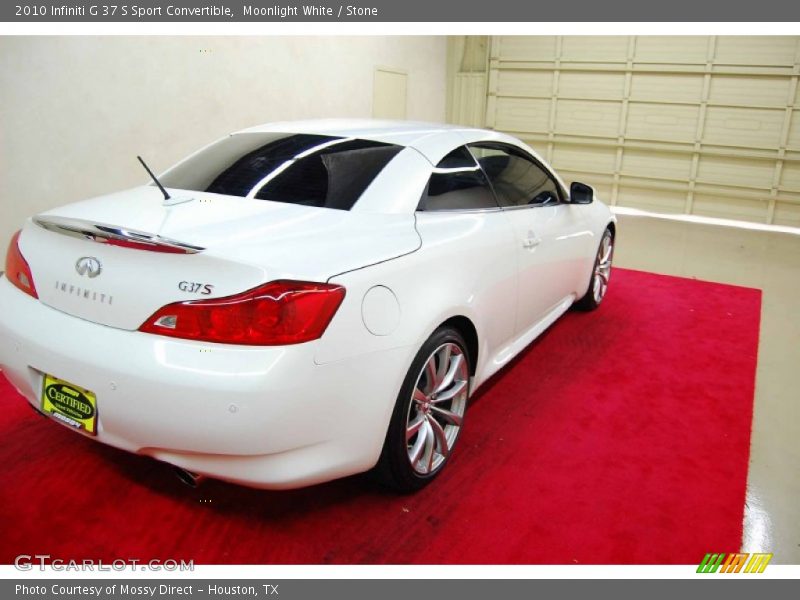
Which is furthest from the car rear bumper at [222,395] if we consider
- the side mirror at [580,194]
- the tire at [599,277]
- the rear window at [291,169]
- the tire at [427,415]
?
the tire at [599,277]

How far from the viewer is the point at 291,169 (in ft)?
7.77

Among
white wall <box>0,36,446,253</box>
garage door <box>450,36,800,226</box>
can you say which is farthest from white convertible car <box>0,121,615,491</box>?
garage door <box>450,36,800,226</box>

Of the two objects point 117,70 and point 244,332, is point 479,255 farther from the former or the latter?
point 117,70

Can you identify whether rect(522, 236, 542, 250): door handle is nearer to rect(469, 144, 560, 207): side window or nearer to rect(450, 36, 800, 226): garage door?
rect(469, 144, 560, 207): side window

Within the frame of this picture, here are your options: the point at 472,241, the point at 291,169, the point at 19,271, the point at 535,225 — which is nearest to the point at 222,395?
the point at 19,271

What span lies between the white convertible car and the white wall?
9.05 feet

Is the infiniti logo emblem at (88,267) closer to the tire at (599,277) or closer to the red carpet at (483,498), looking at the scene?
the red carpet at (483,498)

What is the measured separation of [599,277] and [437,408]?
250 cm

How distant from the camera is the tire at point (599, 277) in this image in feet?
13.8

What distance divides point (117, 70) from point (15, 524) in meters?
4.18

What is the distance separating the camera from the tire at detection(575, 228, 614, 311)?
4219 millimetres

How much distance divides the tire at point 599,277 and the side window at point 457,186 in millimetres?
1673

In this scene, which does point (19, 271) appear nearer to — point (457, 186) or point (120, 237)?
point (120, 237)

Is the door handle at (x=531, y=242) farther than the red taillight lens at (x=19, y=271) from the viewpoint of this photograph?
Yes
